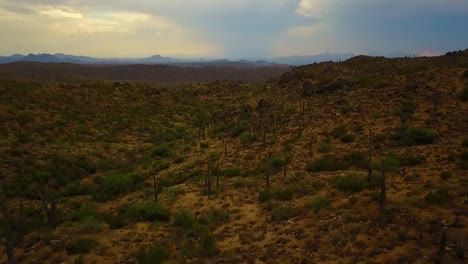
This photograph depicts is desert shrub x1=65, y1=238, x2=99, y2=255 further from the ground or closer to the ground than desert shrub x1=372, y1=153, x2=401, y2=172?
closer to the ground

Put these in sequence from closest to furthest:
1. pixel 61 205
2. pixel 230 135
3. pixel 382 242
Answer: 1. pixel 382 242
2. pixel 61 205
3. pixel 230 135

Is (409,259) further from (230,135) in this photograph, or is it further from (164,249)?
(230,135)

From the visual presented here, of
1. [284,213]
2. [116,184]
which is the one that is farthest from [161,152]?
→ [284,213]

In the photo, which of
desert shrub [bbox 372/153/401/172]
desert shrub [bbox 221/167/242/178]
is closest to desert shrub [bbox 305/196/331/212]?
desert shrub [bbox 372/153/401/172]

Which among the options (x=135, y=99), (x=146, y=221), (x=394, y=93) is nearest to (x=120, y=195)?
(x=146, y=221)

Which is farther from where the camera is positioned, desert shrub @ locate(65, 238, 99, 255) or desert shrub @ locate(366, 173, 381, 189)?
desert shrub @ locate(366, 173, 381, 189)

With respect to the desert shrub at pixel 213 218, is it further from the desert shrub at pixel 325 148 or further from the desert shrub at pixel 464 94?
the desert shrub at pixel 464 94

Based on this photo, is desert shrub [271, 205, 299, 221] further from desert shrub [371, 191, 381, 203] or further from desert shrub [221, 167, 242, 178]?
desert shrub [221, 167, 242, 178]
